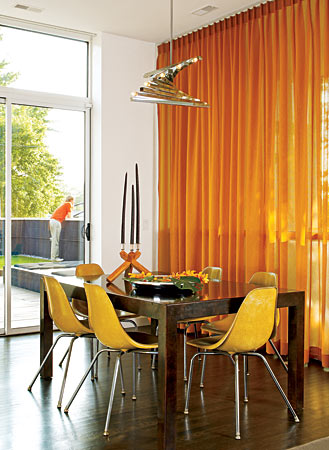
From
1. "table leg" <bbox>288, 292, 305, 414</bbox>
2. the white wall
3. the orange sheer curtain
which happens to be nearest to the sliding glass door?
the white wall

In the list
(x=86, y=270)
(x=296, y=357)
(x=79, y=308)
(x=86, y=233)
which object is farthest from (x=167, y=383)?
(x=86, y=233)

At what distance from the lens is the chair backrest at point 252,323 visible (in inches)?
127

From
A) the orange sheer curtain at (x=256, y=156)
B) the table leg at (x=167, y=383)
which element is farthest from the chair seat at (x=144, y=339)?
the orange sheer curtain at (x=256, y=156)

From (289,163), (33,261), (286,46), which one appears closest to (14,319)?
(33,261)

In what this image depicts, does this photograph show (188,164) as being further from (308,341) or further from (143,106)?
(308,341)

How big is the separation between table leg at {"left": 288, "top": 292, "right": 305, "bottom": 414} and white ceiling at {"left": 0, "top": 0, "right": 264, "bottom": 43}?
3.08 meters

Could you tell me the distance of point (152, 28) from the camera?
6.07m

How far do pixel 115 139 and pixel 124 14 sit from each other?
1342mm

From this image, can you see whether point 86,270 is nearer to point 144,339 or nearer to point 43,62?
point 144,339

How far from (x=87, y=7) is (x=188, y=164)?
6.16ft

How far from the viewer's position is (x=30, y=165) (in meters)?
5.96

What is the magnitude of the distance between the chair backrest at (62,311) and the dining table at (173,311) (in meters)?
0.15

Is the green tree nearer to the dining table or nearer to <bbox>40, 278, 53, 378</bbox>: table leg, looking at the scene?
<bbox>40, 278, 53, 378</bbox>: table leg

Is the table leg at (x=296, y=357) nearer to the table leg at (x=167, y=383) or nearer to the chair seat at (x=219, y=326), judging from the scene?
the chair seat at (x=219, y=326)
